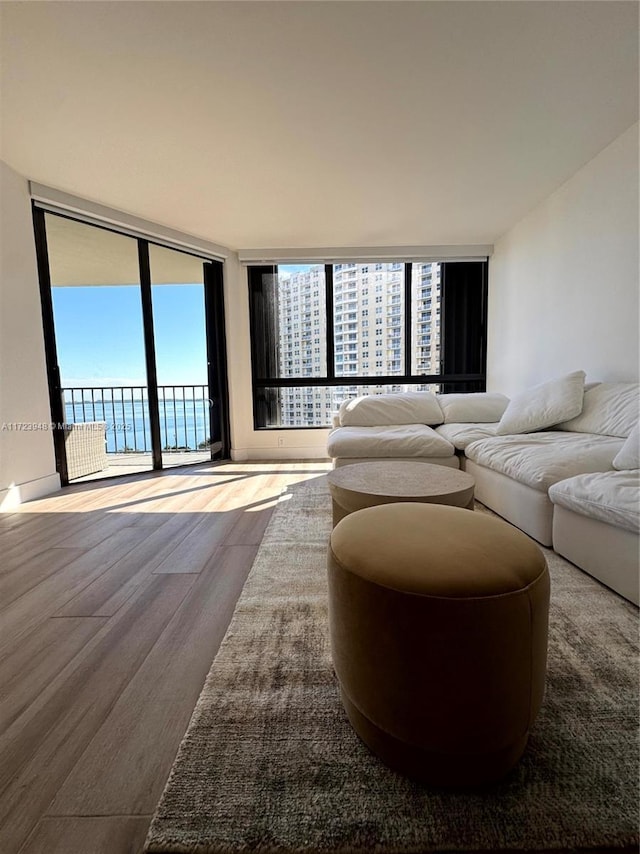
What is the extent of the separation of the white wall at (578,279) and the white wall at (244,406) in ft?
8.06

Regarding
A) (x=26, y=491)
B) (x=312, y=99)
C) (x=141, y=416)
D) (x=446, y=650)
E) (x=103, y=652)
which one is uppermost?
(x=312, y=99)

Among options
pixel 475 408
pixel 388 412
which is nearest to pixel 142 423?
pixel 388 412

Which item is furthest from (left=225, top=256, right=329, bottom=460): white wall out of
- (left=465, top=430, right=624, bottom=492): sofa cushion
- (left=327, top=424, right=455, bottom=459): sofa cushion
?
(left=465, top=430, right=624, bottom=492): sofa cushion

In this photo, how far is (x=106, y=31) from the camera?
1.73 m

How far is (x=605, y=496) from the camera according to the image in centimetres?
157

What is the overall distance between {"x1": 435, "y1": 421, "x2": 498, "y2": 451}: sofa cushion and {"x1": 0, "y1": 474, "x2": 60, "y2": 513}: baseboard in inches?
134

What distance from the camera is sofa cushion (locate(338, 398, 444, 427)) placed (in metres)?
3.77

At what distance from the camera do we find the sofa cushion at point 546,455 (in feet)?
6.45

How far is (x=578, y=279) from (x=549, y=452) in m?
1.73

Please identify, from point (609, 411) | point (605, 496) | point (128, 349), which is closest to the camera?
point (605, 496)

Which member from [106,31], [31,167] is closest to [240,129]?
[106,31]

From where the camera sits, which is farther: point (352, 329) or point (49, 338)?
point (352, 329)

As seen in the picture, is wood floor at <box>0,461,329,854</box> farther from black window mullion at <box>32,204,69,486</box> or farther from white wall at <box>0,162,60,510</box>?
black window mullion at <box>32,204,69,486</box>

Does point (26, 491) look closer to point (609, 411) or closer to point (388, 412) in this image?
point (388, 412)
